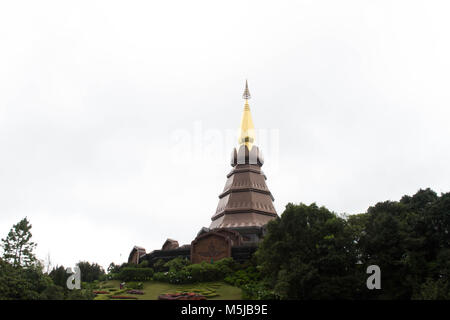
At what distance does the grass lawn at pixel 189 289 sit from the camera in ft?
120

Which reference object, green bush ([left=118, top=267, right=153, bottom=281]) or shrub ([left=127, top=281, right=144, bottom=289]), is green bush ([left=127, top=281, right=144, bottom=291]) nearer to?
shrub ([left=127, top=281, right=144, bottom=289])

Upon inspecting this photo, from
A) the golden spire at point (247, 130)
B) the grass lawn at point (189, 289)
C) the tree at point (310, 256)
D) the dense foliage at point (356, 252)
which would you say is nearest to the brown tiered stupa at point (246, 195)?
the golden spire at point (247, 130)

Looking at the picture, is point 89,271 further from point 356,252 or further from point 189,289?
point 356,252

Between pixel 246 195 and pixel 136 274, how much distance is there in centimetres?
1614

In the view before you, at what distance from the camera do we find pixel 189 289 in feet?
128

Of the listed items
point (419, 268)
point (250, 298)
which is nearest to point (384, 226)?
point (419, 268)

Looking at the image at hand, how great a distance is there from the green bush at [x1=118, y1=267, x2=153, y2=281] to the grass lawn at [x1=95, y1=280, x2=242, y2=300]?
2.42 feet

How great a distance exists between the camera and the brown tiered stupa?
171 ft

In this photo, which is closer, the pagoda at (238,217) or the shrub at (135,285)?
the shrub at (135,285)

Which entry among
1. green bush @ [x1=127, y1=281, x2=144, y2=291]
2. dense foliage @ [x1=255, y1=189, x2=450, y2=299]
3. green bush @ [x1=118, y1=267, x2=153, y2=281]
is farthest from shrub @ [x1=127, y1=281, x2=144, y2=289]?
dense foliage @ [x1=255, y1=189, x2=450, y2=299]

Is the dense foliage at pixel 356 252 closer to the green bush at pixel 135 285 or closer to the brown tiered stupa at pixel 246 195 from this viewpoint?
the green bush at pixel 135 285

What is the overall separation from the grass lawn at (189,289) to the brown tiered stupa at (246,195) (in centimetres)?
1045
